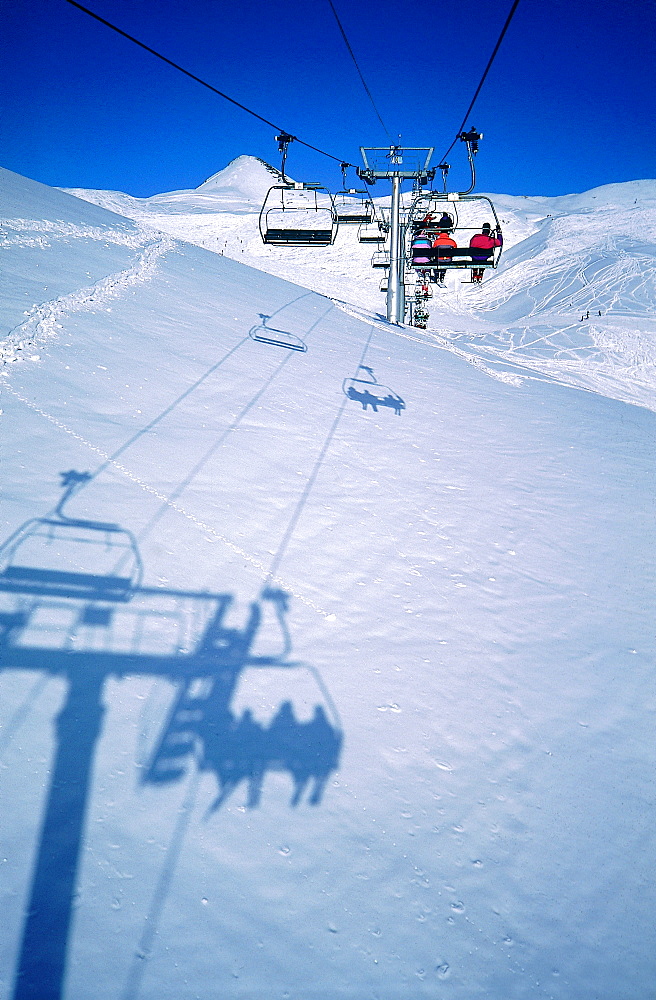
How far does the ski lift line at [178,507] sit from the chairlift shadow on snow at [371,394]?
4375 millimetres

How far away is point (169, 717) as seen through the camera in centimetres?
340

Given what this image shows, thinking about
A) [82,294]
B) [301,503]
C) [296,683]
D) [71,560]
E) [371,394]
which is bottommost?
[296,683]

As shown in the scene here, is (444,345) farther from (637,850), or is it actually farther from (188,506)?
(637,850)

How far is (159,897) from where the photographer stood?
2.62m

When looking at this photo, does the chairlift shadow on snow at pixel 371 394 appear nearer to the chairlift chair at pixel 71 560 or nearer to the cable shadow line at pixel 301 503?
the cable shadow line at pixel 301 503

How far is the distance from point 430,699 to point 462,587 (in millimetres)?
1500

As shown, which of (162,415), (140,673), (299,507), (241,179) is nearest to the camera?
(140,673)

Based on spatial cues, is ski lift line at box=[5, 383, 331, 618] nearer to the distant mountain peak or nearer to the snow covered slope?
the snow covered slope

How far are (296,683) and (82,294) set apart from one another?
289 inches

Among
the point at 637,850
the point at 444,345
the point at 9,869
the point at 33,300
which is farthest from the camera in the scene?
the point at 444,345

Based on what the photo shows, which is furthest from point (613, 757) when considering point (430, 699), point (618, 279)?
point (618, 279)

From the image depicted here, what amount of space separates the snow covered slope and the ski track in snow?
3.21 m

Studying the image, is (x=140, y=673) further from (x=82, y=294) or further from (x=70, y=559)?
(x=82, y=294)

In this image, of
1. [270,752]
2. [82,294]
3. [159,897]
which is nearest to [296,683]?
[270,752]
